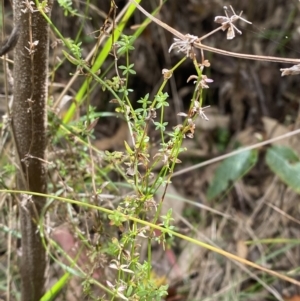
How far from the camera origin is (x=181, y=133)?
69 centimetres

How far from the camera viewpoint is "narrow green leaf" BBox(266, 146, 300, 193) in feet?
4.57

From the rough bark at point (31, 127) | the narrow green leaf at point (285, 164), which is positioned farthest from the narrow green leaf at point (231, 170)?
the rough bark at point (31, 127)

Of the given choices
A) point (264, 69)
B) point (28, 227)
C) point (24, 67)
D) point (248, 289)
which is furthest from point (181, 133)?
point (264, 69)

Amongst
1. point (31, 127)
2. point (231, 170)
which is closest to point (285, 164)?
point (231, 170)

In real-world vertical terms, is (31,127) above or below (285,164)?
above

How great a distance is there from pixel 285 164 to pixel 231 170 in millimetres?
140

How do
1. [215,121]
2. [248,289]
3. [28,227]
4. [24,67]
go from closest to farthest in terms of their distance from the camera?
1. [24,67]
2. [28,227]
3. [248,289]
4. [215,121]

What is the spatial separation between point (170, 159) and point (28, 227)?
40 cm

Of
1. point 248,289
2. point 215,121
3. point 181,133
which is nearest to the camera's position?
point 181,133

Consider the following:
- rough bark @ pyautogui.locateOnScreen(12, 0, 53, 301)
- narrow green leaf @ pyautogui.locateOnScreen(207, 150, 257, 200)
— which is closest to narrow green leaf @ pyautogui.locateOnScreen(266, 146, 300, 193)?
narrow green leaf @ pyautogui.locateOnScreen(207, 150, 257, 200)

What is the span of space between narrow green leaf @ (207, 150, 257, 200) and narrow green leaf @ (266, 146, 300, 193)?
0.05m

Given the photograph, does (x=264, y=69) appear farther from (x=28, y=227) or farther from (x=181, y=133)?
(x=181, y=133)

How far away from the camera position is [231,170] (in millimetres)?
1490

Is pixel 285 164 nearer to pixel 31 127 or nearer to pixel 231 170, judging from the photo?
pixel 231 170
